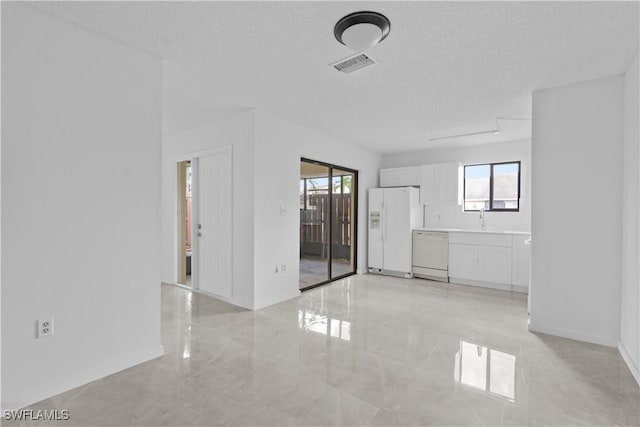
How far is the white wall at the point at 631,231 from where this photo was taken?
2467 mm

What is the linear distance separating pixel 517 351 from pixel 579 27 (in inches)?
104

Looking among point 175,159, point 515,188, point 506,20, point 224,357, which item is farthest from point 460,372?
point 175,159

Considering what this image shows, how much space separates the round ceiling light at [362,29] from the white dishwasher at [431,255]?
4203mm

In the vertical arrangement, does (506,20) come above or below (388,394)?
above

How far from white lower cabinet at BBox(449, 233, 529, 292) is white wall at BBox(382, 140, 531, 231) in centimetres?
63

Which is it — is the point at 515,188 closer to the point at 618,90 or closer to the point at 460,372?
the point at 618,90

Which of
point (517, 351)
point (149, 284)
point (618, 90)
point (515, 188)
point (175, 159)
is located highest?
point (618, 90)

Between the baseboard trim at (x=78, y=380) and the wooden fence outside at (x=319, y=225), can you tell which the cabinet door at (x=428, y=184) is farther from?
the baseboard trim at (x=78, y=380)

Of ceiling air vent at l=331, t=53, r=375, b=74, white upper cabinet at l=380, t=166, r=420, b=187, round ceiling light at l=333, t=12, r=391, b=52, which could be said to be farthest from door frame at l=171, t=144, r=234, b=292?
white upper cabinet at l=380, t=166, r=420, b=187

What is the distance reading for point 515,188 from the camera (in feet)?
18.2

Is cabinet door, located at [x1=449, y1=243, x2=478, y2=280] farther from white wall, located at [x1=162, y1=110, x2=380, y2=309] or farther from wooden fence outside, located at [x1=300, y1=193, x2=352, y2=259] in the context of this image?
white wall, located at [x1=162, y1=110, x2=380, y2=309]

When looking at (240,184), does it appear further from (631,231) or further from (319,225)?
(631,231)

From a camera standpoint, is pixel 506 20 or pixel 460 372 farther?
pixel 460 372

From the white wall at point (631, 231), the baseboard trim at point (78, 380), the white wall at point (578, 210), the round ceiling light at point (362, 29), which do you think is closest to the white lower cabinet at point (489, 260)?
the white wall at point (578, 210)
